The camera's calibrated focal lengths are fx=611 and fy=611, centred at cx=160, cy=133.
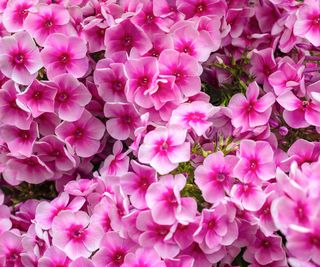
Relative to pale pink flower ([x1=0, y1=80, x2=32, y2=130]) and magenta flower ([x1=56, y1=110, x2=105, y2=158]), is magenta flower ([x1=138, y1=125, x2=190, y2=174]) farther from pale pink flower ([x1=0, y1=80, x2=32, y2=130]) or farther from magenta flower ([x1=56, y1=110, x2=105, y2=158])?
pale pink flower ([x1=0, y1=80, x2=32, y2=130])

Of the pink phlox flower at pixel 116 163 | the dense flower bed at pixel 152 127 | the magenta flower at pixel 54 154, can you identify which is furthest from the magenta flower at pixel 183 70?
the magenta flower at pixel 54 154

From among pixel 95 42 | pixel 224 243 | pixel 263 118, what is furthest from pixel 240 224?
pixel 95 42

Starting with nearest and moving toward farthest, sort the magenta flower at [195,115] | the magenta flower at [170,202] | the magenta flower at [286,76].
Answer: the magenta flower at [170,202], the magenta flower at [195,115], the magenta flower at [286,76]

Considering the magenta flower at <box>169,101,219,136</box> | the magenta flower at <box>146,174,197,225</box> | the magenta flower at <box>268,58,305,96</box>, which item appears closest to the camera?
the magenta flower at <box>146,174,197,225</box>

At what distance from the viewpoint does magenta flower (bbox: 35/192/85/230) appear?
1.46 m

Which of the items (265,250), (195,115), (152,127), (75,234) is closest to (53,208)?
(75,234)

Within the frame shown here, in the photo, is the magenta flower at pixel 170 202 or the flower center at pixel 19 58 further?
the flower center at pixel 19 58

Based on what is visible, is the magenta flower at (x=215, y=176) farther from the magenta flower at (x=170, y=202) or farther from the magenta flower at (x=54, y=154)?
the magenta flower at (x=54, y=154)

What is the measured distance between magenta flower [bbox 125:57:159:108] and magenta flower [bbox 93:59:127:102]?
38 mm

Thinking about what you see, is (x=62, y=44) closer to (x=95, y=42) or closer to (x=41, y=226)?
(x=95, y=42)

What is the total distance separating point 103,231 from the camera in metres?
1.40

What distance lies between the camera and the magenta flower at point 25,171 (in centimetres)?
157

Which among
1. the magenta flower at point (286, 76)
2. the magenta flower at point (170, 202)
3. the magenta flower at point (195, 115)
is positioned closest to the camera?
the magenta flower at point (170, 202)

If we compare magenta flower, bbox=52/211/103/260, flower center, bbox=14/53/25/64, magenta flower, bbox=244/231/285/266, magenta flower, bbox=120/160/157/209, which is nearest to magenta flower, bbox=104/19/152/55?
flower center, bbox=14/53/25/64
